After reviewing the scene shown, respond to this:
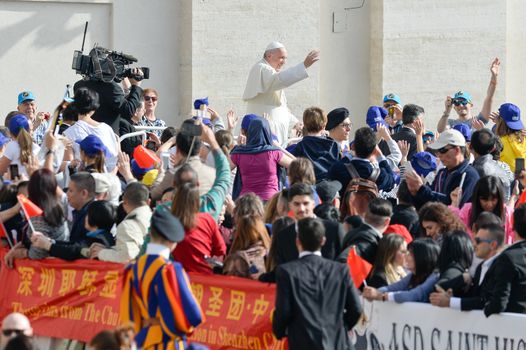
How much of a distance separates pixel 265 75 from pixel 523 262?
7.07 meters

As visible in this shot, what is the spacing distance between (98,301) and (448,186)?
126 inches

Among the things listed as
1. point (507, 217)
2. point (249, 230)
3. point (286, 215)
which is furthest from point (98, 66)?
point (507, 217)

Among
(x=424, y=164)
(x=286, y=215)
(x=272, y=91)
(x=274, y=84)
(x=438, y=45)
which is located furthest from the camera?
(x=438, y=45)

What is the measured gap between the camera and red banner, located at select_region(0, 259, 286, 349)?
1020cm

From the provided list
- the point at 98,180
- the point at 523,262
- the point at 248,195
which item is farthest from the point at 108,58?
the point at 523,262

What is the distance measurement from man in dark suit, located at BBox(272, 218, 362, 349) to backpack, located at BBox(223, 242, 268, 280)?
1.34 meters

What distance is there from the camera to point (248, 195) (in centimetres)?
1081

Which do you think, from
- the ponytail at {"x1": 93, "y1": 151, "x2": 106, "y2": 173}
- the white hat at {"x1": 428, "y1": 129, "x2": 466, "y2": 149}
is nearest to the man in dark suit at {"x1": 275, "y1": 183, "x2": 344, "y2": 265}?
the white hat at {"x1": 428, "y1": 129, "x2": 466, "y2": 149}

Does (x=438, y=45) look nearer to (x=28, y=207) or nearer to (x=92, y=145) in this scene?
(x=92, y=145)

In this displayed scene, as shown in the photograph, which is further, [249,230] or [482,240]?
[249,230]

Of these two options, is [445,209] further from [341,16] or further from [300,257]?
[341,16]

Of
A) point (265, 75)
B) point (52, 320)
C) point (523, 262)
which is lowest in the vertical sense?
point (52, 320)

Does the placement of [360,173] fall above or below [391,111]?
Result: below

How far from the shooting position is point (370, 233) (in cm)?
1029
